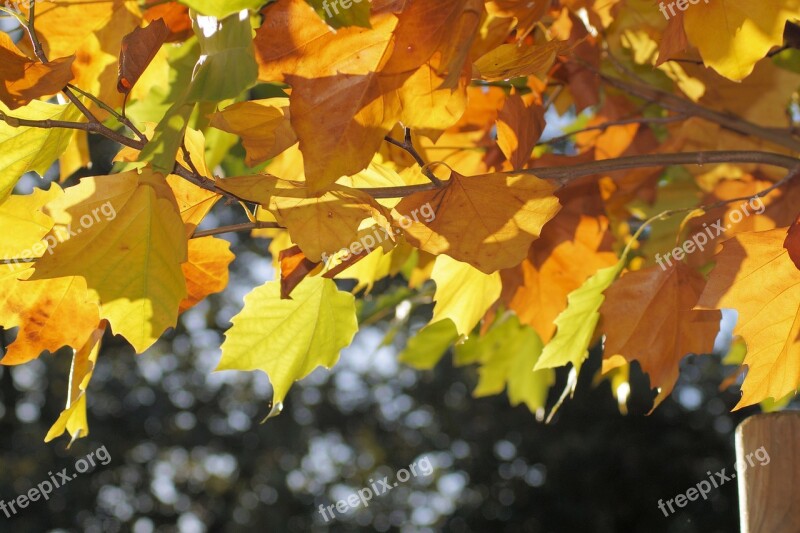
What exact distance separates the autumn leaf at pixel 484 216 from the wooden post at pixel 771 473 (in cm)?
25

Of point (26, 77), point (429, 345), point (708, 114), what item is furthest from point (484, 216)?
point (429, 345)

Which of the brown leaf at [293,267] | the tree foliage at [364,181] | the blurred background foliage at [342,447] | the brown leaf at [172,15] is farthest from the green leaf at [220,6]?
the blurred background foliage at [342,447]

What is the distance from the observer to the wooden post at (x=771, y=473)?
0.57m

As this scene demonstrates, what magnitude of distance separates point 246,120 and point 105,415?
7.40 meters

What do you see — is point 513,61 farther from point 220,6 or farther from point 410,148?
point 220,6

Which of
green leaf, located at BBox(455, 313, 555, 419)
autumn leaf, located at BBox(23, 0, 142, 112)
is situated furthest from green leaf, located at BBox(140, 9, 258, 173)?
green leaf, located at BBox(455, 313, 555, 419)

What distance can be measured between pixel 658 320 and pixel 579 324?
66 mm

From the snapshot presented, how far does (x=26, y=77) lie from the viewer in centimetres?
46

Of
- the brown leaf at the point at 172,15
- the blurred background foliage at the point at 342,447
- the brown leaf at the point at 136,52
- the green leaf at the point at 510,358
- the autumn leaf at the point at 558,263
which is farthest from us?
the blurred background foliage at the point at 342,447

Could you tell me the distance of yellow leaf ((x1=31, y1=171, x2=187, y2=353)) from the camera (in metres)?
0.47

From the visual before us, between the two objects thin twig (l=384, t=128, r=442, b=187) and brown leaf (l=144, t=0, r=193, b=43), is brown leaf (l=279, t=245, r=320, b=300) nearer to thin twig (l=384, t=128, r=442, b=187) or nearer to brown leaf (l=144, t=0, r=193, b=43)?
thin twig (l=384, t=128, r=442, b=187)

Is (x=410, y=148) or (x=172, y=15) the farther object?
(x=172, y=15)

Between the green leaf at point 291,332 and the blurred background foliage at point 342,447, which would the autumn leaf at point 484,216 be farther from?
the blurred background foliage at point 342,447

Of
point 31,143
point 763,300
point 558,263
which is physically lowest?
point 558,263
